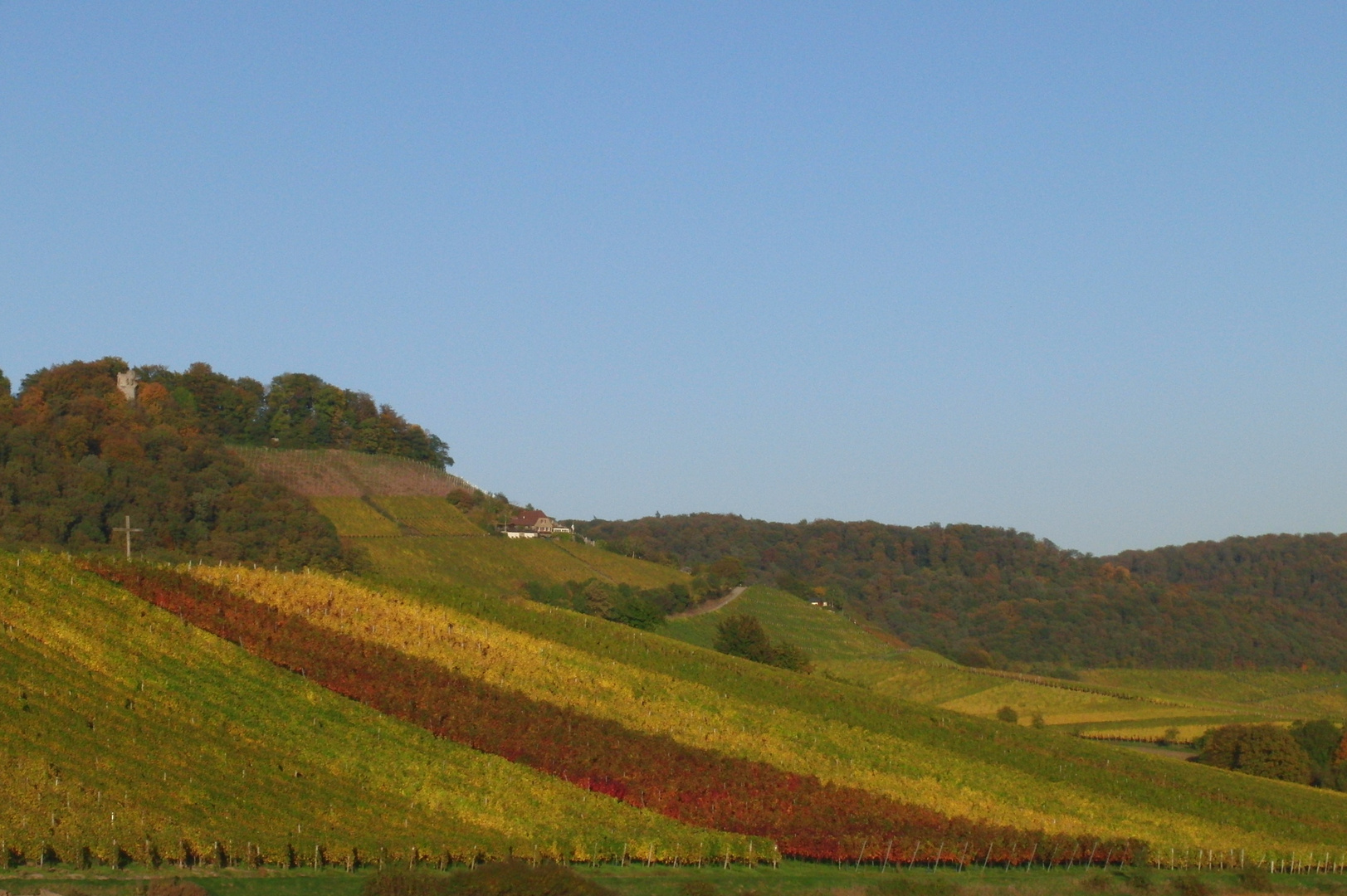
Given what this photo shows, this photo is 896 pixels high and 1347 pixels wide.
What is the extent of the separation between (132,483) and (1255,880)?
9174 centimetres

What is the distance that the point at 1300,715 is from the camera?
350 feet

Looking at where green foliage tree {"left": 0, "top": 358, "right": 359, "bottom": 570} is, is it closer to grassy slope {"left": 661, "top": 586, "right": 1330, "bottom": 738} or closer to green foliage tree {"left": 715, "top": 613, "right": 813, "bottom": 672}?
green foliage tree {"left": 715, "top": 613, "right": 813, "bottom": 672}

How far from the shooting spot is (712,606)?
442ft

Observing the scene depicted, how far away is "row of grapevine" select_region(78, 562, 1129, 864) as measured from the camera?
43.2 metres

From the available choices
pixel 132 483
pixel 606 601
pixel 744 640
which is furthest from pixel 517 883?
pixel 132 483

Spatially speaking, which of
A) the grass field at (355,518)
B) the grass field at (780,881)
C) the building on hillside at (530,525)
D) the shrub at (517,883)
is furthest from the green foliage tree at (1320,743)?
the building on hillside at (530,525)

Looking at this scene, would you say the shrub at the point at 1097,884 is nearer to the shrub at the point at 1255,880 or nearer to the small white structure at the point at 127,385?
the shrub at the point at 1255,880

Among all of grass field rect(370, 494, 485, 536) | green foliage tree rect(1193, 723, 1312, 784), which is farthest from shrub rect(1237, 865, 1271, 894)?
grass field rect(370, 494, 485, 536)

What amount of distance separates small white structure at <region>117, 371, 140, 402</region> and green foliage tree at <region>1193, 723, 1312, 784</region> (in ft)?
352

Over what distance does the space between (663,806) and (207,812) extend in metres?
14.0

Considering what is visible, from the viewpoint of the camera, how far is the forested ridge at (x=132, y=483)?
107m

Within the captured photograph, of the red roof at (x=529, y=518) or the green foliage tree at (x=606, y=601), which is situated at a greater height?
the red roof at (x=529, y=518)

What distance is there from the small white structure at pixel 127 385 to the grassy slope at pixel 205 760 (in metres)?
98.6

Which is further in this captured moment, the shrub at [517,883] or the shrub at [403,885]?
the shrub at [403,885]
